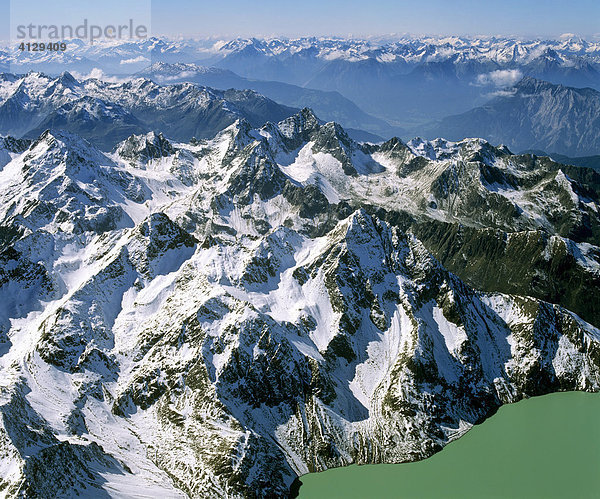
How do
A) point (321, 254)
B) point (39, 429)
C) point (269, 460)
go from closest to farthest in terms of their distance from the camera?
point (39, 429) < point (269, 460) < point (321, 254)

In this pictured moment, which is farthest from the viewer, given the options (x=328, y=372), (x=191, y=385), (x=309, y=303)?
(x=309, y=303)

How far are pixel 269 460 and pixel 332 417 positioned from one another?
80.1 feet

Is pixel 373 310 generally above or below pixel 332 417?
above

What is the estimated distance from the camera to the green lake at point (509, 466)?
13338 centimetres

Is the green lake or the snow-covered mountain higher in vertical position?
the snow-covered mountain

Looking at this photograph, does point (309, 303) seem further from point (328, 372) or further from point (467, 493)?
point (467, 493)

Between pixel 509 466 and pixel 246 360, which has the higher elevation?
pixel 246 360

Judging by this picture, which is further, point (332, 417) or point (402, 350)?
point (402, 350)

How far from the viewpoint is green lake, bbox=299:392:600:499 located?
133375 mm

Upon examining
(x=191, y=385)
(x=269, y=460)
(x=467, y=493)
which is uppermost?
(x=191, y=385)

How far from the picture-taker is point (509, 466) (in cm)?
14338

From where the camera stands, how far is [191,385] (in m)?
143

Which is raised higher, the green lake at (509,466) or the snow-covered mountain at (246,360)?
the snow-covered mountain at (246,360)

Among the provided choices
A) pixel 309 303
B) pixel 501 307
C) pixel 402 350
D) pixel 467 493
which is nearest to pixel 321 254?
pixel 309 303
